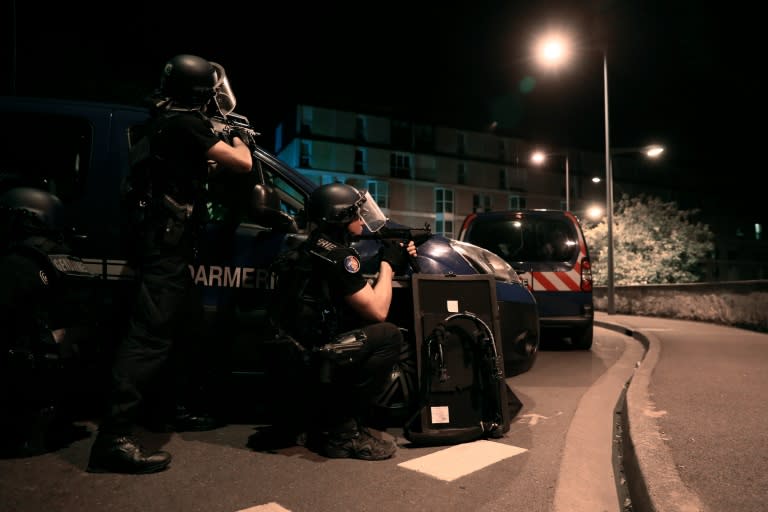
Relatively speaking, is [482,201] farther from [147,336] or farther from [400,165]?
[147,336]

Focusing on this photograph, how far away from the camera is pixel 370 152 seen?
163 ft

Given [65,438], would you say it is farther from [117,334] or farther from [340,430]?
[340,430]

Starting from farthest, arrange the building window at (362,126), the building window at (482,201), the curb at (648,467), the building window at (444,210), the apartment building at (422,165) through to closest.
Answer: the building window at (482,201) → the building window at (444,210) → the building window at (362,126) → the apartment building at (422,165) → the curb at (648,467)

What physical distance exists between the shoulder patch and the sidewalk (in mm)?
1730

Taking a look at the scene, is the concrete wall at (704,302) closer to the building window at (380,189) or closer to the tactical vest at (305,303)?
the tactical vest at (305,303)

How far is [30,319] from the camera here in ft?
10.1

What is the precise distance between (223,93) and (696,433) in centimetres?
359

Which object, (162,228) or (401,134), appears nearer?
(162,228)

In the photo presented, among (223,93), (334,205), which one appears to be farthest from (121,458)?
(223,93)

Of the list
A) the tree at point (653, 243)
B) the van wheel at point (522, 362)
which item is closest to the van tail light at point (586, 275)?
the van wheel at point (522, 362)

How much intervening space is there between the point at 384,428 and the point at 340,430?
0.72 metres

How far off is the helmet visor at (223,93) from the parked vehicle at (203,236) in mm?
346

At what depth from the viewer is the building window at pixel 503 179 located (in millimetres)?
56875

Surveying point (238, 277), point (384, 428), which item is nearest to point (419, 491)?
point (384, 428)
